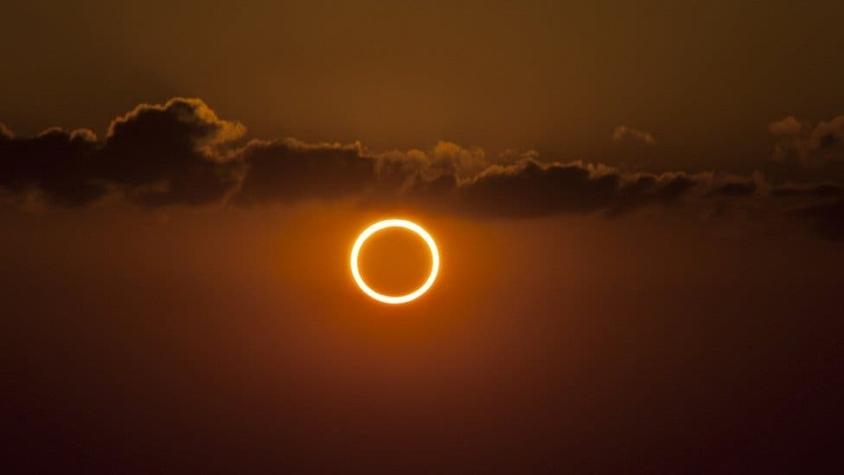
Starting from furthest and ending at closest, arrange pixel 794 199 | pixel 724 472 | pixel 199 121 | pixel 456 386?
pixel 724 472 < pixel 456 386 < pixel 794 199 < pixel 199 121

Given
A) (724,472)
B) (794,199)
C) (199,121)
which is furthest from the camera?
(724,472)

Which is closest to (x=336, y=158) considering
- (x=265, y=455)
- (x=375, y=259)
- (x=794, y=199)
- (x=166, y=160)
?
(x=375, y=259)

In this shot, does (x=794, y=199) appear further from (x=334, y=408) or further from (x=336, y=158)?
(x=334, y=408)

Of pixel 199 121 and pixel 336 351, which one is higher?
pixel 199 121

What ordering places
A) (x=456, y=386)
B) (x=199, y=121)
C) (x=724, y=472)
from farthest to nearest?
(x=724, y=472), (x=456, y=386), (x=199, y=121)

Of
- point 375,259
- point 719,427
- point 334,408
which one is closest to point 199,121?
point 375,259

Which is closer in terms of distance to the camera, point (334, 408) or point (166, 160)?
point (166, 160)

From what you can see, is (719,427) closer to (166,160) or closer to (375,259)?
(375,259)

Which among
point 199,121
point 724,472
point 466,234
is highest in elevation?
point 199,121

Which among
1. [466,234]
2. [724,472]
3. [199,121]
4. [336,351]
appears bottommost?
[724,472]
